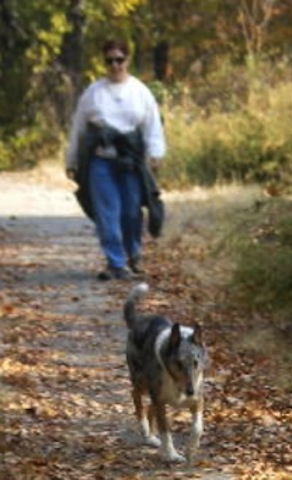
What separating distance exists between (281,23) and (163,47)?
23.7 ft

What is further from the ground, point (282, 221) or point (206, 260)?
point (282, 221)

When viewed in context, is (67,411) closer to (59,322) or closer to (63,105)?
(59,322)

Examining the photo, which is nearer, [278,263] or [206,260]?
[278,263]

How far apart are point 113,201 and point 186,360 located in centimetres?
531

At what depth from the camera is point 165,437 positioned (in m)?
5.92

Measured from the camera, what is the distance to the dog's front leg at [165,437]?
5.90 m

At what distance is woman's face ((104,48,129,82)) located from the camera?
1054 cm

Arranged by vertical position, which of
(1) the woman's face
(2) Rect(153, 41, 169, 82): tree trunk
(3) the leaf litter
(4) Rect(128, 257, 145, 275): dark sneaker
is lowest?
(2) Rect(153, 41, 169, 82): tree trunk

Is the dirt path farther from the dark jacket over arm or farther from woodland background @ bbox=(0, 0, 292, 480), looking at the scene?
the dark jacket over arm

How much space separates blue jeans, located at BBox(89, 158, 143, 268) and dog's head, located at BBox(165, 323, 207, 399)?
513 centimetres

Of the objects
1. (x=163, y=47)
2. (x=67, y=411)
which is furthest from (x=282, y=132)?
(x=163, y=47)

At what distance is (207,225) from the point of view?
575 inches

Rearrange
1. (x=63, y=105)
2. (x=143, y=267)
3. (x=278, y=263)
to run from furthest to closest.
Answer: (x=63, y=105)
(x=143, y=267)
(x=278, y=263)

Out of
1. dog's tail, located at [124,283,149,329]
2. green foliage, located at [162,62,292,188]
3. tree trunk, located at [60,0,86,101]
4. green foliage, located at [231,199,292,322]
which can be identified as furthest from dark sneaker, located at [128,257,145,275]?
tree trunk, located at [60,0,86,101]
